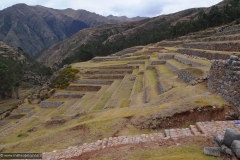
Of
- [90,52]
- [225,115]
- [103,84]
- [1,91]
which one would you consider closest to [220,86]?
[225,115]

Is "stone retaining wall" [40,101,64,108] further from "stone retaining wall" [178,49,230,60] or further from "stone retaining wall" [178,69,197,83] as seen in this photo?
"stone retaining wall" [178,49,230,60]

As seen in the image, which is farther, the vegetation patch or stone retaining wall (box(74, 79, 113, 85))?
the vegetation patch

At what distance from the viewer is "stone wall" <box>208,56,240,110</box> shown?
8.73 meters

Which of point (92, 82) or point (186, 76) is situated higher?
point (186, 76)

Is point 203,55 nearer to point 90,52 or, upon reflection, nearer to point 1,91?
point 1,91

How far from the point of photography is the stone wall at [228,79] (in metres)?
8.73

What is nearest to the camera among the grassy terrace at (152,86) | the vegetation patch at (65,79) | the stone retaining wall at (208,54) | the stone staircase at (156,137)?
the stone staircase at (156,137)

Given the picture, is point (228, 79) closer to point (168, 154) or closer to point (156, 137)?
point (156, 137)


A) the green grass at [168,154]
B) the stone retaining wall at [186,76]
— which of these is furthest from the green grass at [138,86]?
the green grass at [168,154]

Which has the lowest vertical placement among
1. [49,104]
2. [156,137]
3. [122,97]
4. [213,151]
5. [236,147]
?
[49,104]

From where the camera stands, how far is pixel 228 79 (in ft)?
30.9

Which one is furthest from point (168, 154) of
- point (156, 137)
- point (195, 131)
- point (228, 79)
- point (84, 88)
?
point (84, 88)

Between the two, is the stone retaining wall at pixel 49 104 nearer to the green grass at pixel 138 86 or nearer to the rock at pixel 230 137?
the green grass at pixel 138 86

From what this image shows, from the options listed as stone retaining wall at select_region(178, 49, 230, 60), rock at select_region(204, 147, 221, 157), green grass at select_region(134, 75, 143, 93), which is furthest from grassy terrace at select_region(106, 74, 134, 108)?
rock at select_region(204, 147, 221, 157)
